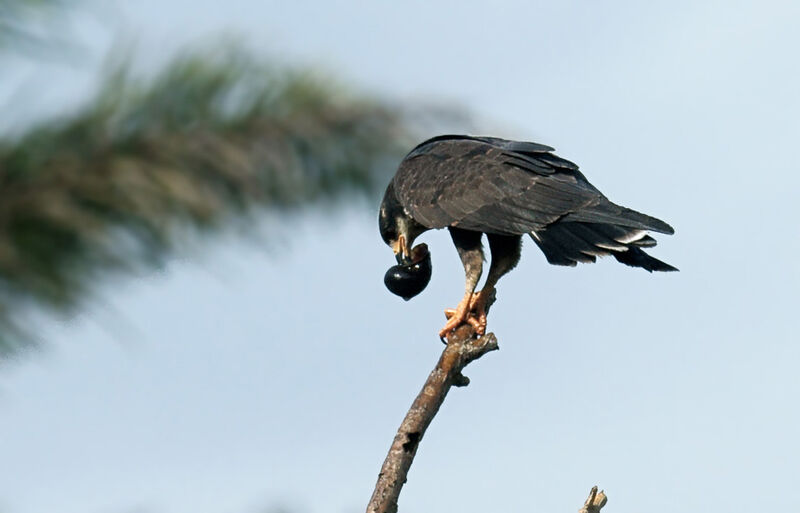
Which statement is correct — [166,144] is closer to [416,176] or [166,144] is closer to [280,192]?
[280,192]

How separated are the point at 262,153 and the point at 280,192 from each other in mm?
93

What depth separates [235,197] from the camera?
1.71 m

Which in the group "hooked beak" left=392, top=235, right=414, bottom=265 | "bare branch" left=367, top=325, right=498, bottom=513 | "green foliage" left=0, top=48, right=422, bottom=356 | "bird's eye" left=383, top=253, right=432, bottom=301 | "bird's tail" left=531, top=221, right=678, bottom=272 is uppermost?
"hooked beak" left=392, top=235, right=414, bottom=265

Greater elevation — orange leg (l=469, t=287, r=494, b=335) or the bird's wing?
the bird's wing

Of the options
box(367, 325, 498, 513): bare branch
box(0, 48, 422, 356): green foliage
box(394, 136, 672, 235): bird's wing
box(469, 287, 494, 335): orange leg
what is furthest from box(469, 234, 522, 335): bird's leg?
box(0, 48, 422, 356): green foliage

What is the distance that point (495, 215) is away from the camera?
19.6 ft

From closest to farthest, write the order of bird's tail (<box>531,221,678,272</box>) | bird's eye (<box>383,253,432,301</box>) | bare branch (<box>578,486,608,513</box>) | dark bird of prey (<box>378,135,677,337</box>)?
bare branch (<box>578,486,608,513</box>) → bird's tail (<box>531,221,678,272</box>) → dark bird of prey (<box>378,135,677,337</box>) → bird's eye (<box>383,253,432,301</box>)

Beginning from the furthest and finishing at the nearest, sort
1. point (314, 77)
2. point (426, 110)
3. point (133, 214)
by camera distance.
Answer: point (426, 110) < point (314, 77) < point (133, 214)

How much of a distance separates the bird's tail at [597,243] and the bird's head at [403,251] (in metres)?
0.86

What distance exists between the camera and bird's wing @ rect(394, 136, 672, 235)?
5.75 metres

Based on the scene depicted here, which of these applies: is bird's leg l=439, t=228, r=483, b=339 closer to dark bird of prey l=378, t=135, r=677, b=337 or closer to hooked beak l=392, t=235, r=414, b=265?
dark bird of prey l=378, t=135, r=677, b=337


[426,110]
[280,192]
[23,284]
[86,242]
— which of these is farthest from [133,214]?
[426,110]

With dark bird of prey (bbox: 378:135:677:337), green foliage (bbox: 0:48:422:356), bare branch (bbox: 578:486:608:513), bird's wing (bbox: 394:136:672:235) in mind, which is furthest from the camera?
bird's wing (bbox: 394:136:672:235)

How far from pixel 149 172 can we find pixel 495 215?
4515 mm
